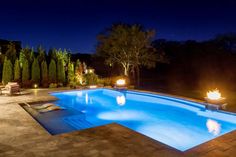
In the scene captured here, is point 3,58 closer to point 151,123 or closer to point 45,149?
point 151,123

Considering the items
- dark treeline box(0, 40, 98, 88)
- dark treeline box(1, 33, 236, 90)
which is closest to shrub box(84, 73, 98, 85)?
dark treeline box(0, 40, 98, 88)

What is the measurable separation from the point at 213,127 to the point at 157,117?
208 centimetres

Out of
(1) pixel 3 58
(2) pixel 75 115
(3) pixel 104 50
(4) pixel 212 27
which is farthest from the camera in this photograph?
(4) pixel 212 27

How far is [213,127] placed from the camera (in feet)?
23.1

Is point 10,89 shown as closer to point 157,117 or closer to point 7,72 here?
point 7,72

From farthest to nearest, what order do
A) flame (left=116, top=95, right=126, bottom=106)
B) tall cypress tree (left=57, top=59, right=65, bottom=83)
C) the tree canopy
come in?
the tree canopy → tall cypress tree (left=57, top=59, right=65, bottom=83) → flame (left=116, top=95, right=126, bottom=106)

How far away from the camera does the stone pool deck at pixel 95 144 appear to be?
3.99 meters

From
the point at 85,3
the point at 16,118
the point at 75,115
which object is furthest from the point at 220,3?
the point at 16,118

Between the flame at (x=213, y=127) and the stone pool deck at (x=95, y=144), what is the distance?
1.53m

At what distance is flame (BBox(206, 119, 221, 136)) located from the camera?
Result: 21.6 feet

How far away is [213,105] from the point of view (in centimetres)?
782

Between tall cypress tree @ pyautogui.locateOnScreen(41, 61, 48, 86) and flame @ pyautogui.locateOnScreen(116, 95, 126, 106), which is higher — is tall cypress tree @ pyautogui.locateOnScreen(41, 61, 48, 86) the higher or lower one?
the higher one

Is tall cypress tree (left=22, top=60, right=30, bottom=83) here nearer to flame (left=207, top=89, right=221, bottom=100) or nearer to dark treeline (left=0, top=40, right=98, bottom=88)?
dark treeline (left=0, top=40, right=98, bottom=88)

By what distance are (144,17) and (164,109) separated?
1173 centimetres
